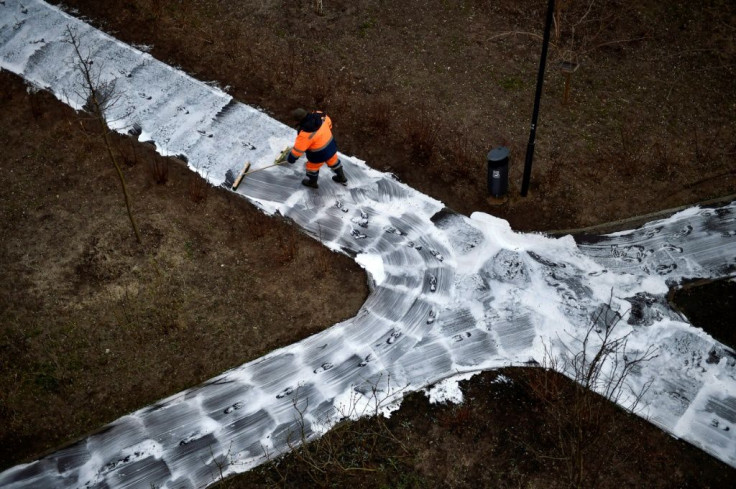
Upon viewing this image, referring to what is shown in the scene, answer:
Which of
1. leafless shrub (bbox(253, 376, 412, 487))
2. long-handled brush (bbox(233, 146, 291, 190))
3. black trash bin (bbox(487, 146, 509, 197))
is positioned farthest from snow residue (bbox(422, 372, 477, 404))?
long-handled brush (bbox(233, 146, 291, 190))

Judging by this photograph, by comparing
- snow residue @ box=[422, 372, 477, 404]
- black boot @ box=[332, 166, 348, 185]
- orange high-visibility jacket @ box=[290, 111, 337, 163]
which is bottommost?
snow residue @ box=[422, 372, 477, 404]

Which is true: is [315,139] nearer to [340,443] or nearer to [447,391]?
[447,391]

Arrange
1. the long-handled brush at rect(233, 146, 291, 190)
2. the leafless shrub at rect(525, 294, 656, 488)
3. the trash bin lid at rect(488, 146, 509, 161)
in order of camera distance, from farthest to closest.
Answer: the long-handled brush at rect(233, 146, 291, 190) → the trash bin lid at rect(488, 146, 509, 161) → the leafless shrub at rect(525, 294, 656, 488)

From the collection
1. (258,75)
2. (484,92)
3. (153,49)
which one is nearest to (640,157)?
(484,92)

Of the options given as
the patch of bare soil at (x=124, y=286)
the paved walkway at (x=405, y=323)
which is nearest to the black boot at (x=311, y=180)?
the paved walkway at (x=405, y=323)

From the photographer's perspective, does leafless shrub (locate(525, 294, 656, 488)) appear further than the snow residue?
No

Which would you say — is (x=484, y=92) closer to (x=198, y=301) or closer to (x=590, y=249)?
(x=590, y=249)

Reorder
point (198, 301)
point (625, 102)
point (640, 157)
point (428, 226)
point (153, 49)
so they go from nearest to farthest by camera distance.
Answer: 1. point (198, 301)
2. point (428, 226)
3. point (640, 157)
4. point (625, 102)
5. point (153, 49)

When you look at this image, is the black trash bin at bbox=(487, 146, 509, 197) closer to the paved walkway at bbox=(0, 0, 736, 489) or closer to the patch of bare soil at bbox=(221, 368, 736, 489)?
the paved walkway at bbox=(0, 0, 736, 489)
